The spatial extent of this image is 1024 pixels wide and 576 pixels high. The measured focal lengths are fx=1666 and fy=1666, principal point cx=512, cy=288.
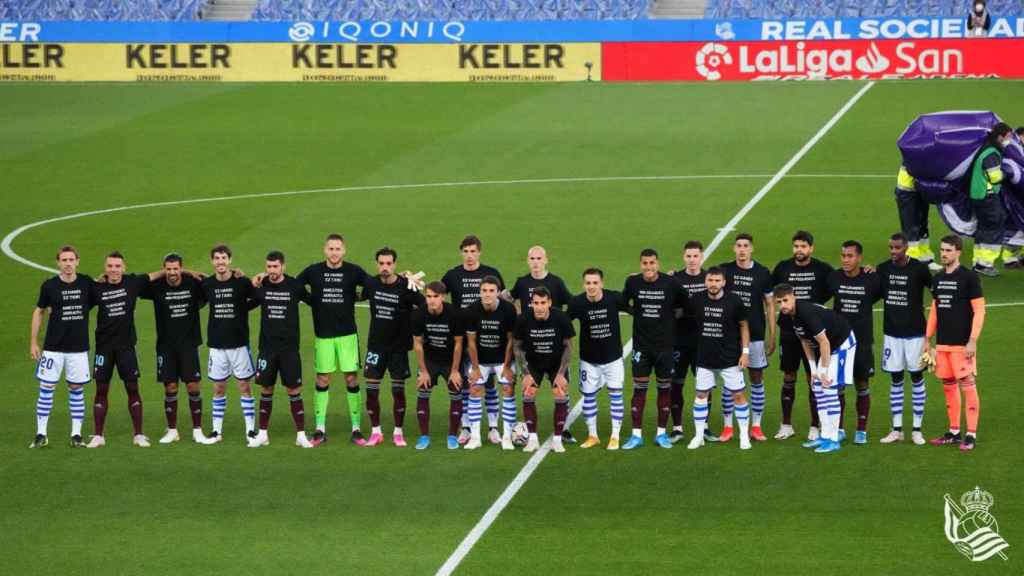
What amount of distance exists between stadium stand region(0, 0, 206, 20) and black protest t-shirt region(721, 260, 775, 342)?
36.2 meters

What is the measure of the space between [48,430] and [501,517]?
5.73m

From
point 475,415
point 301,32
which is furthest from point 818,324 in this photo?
point 301,32

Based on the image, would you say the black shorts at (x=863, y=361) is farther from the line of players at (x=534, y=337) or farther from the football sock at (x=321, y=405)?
the football sock at (x=321, y=405)

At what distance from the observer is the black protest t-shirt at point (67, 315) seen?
16.9 meters

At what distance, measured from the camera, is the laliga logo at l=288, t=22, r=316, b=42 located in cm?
4681

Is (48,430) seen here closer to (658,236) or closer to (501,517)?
(501,517)

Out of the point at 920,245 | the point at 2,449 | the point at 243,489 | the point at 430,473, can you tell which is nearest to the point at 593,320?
the point at 430,473

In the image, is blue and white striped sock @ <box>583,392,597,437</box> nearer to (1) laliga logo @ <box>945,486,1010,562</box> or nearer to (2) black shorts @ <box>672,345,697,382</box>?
(2) black shorts @ <box>672,345,697,382</box>

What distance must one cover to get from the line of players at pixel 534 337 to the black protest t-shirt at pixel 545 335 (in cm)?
2

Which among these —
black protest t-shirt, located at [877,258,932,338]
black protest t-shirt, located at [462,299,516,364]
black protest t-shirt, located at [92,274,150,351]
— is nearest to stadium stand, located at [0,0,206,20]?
black protest t-shirt, located at [92,274,150,351]

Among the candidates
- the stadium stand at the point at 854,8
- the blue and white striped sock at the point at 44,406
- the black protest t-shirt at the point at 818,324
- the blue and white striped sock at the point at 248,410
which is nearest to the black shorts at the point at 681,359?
the black protest t-shirt at the point at 818,324

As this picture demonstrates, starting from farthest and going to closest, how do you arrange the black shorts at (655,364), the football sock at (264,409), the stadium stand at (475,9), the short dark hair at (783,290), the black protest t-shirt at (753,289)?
1. the stadium stand at (475,9)
2. the black protest t-shirt at (753,289)
3. the football sock at (264,409)
4. the black shorts at (655,364)
5. the short dark hair at (783,290)

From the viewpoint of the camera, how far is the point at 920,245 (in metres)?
25.1

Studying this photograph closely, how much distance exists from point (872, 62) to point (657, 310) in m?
29.6
